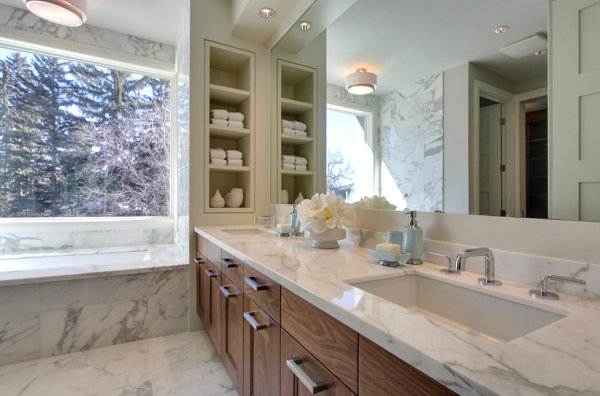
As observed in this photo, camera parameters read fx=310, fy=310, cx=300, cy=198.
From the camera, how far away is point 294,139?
7.60 feet

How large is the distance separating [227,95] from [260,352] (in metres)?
2.05

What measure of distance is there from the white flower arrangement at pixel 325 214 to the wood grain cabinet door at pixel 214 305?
2.10ft

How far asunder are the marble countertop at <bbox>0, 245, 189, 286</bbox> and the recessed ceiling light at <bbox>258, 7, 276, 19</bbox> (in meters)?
1.86

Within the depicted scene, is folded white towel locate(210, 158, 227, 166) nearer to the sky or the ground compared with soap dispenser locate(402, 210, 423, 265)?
nearer to the sky

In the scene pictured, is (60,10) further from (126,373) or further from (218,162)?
(126,373)

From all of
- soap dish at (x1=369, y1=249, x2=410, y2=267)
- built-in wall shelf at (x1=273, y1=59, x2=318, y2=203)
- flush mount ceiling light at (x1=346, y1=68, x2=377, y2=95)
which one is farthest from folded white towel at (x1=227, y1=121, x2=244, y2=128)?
soap dish at (x1=369, y1=249, x2=410, y2=267)

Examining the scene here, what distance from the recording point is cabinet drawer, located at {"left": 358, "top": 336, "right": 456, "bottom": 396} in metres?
0.48

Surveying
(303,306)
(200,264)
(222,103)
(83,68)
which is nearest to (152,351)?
(200,264)

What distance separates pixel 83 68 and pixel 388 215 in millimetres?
3389

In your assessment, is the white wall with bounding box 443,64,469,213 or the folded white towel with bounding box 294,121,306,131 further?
the folded white towel with bounding box 294,121,306,131

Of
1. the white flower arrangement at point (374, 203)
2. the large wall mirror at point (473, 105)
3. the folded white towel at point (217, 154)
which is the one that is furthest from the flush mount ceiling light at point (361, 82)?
the folded white towel at point (217, 154)

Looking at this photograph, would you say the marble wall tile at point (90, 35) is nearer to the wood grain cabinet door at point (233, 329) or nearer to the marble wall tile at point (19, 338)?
the marble wall tile at point (19, 338)

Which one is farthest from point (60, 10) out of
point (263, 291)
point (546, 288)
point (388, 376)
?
point (546, 288)

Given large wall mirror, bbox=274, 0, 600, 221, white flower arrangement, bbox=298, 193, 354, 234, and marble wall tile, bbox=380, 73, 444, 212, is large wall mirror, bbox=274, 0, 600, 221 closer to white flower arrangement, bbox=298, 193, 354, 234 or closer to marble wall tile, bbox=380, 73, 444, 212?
marble wall tile, bbox=380, 73, 444, 212
